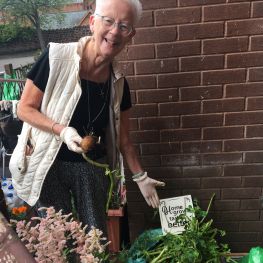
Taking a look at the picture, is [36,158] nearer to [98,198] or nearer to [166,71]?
[98,198]

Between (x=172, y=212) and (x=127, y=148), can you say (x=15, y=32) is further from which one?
(x=172, y=212)

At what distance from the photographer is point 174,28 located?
81.6 inches

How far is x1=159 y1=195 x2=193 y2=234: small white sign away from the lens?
2193mm

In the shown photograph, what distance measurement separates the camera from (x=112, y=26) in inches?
61.6

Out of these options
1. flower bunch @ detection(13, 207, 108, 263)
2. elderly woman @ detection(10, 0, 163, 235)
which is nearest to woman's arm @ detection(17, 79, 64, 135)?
elderly woman @ detection(10, 0, 163, 235)

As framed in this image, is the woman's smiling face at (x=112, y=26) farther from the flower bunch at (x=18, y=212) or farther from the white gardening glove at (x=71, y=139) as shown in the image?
the flower bunch at (x=18, y=212)

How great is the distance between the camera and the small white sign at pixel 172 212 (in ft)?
7.20

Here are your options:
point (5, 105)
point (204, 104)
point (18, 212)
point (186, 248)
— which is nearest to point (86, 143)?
point (186, 248)

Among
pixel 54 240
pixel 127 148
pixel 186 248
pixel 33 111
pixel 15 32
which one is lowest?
pixel 186 248

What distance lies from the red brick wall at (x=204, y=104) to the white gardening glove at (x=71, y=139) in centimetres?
77

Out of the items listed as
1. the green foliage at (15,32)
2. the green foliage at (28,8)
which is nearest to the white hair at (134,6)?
the green foliage at (28,8)

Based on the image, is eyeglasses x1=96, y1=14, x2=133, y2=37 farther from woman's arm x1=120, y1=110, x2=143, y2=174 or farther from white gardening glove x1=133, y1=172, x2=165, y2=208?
white gardening glove x1=133, y1=172, x2=165, y2=208

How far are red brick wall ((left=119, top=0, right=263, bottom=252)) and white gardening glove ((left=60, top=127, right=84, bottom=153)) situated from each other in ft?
2.54

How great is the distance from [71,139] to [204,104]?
1.08 m
